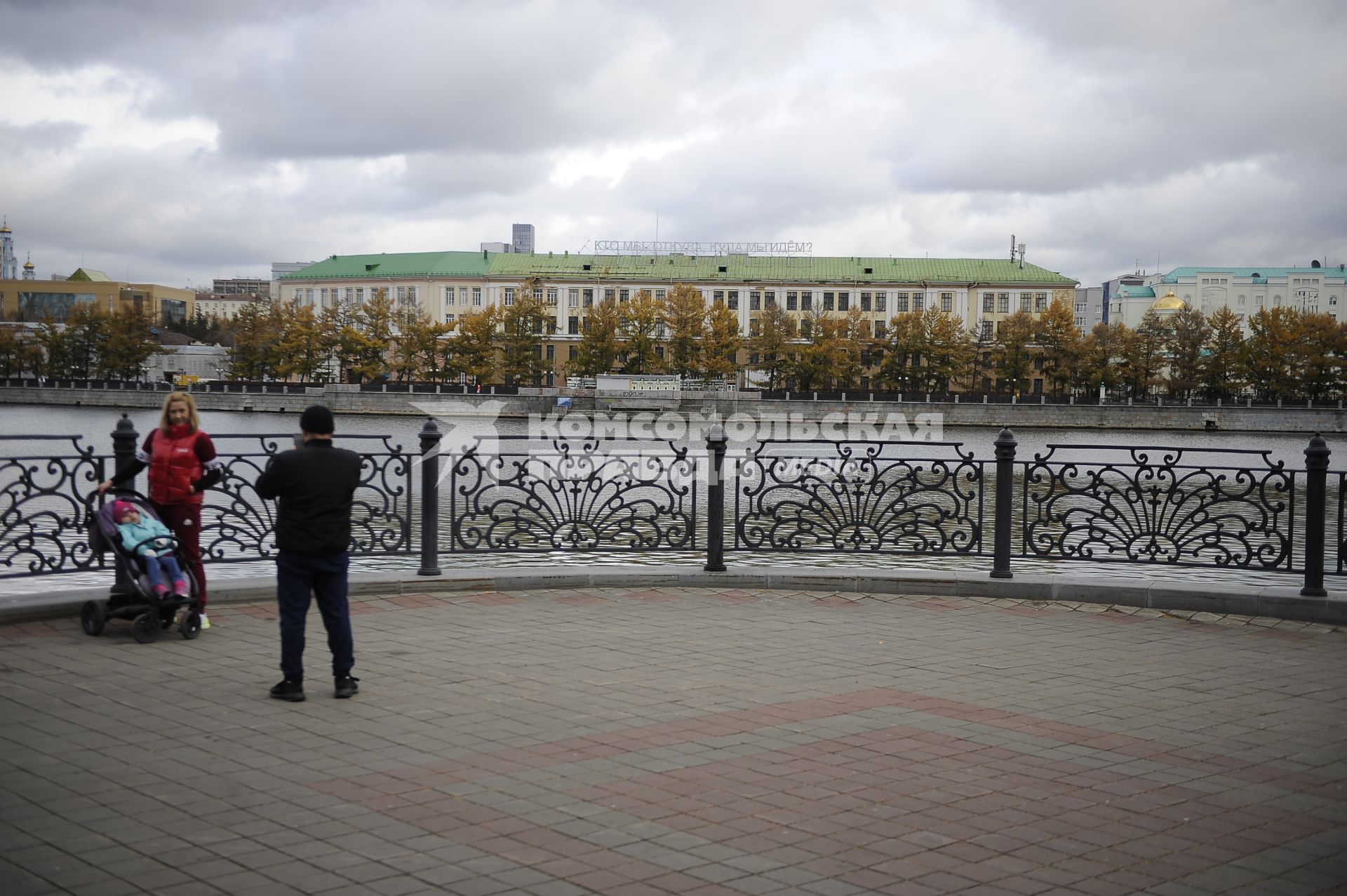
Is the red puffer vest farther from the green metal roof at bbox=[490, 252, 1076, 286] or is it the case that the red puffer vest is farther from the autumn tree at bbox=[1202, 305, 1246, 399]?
the green metal roof at bbox=[490, 252, 1076, 286]

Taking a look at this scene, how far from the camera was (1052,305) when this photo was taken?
9831cm

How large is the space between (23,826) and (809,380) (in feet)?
309

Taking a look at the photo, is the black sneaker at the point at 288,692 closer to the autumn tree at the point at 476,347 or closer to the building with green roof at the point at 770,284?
the autumn tree at the point at 476,347

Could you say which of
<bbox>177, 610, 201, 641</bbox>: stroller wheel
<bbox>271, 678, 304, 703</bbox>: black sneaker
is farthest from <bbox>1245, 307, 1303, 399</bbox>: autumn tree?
<bbox>271, 678, 304, 703</bbox>: black sneaker

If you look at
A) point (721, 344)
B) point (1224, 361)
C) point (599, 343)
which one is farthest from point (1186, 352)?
point (599, 343)

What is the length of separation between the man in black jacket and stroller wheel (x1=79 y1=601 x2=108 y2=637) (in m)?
2.08

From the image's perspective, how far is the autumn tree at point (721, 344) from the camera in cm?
9925

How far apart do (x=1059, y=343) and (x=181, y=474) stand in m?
94.3

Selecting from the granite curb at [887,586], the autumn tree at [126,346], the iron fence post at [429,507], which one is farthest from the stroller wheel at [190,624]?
the autumn tree at [126,346]

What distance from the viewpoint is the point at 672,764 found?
5.45 metres

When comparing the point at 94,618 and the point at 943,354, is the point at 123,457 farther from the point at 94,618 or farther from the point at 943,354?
the point at 943,354

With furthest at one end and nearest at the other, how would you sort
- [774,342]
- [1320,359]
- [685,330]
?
1. [685,330]
2. [774,342]
3. [1320,359]

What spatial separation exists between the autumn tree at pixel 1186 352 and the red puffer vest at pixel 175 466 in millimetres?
98882

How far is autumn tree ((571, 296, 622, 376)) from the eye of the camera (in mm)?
98250
